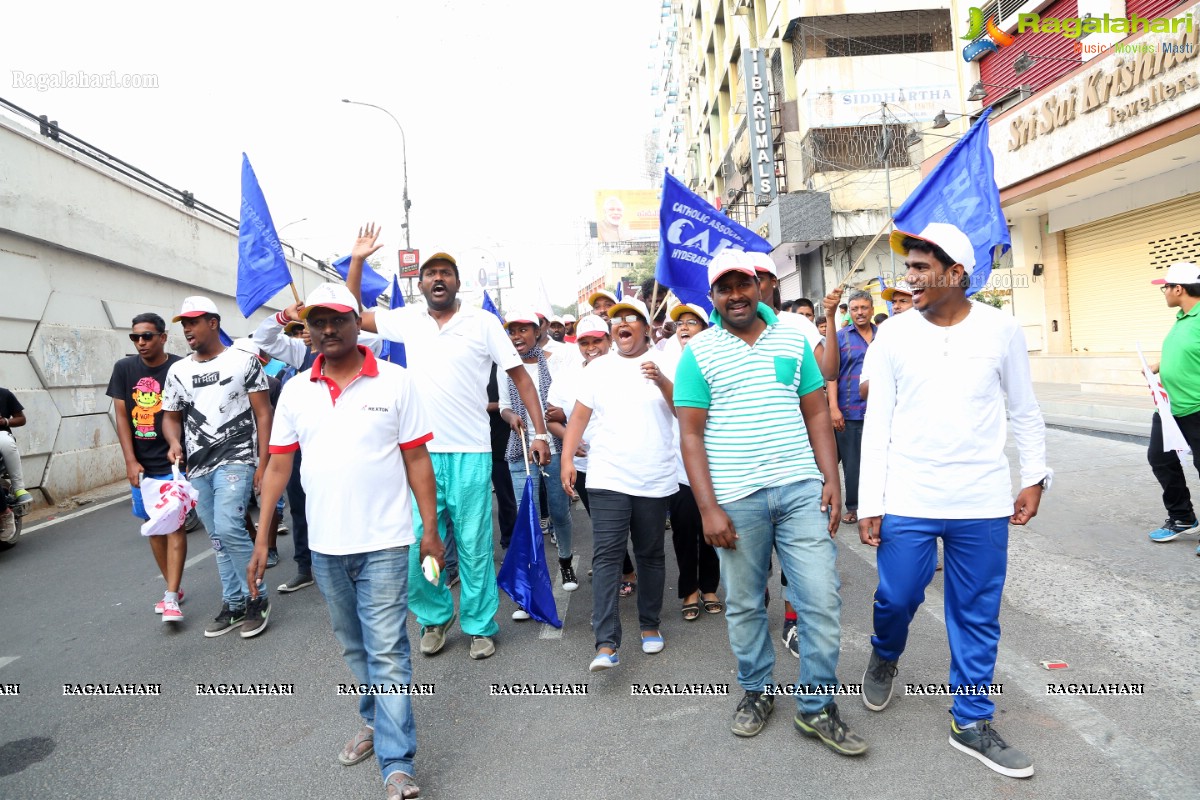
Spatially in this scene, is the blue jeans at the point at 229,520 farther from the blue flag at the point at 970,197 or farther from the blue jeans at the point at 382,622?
the blue flag at the point at 970,197

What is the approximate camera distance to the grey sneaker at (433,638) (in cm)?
429

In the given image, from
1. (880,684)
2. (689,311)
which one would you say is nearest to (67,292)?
(689,311)

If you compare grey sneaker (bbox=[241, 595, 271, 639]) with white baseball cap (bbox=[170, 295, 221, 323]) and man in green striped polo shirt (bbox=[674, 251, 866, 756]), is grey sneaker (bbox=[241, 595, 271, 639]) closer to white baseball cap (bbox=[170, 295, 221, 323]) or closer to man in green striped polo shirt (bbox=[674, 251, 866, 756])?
white baseball cap (bbox=[170, 295, 221, 323])

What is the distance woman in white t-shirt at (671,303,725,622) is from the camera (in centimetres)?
463

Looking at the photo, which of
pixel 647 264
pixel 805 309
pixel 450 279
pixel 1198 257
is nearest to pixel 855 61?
pixel 1198 257

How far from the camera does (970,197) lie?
197 inches

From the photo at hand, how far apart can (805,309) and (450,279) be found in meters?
3.58

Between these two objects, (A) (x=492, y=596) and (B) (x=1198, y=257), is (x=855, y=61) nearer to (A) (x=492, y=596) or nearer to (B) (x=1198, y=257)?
(B) (x=1198, y=257)

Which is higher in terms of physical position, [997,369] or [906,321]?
[906,321]

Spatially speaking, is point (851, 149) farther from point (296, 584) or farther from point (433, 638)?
point (433, 638)

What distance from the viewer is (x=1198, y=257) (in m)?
12.6

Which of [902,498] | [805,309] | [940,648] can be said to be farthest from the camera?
[805,309]

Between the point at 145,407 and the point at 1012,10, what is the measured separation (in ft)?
56.7

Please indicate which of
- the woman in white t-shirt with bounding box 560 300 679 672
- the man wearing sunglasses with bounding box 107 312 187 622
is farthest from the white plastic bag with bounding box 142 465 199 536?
the woman in white t-shirt with bounding box 560 300 679 672
